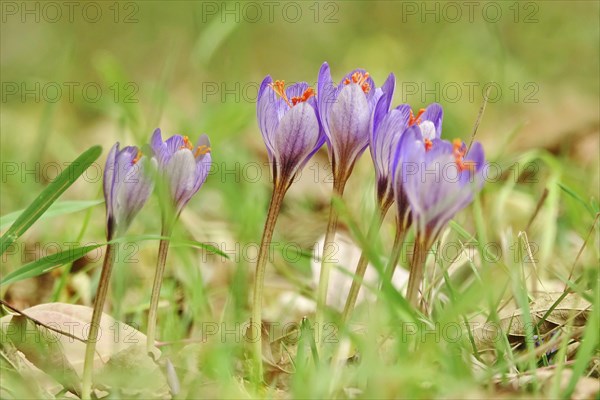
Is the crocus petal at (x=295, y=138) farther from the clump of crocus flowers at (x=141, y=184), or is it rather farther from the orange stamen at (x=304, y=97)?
the clump of crocus flowers at (x=141, y=184)

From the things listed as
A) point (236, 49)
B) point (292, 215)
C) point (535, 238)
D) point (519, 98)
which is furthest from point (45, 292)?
point (519, 98)

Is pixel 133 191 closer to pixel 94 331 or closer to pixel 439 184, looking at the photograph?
pixel 94 331

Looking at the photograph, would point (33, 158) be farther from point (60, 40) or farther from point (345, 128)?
point (60, 40)

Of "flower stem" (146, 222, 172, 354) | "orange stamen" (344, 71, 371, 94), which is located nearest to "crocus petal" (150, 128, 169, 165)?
"flower stem" (146, 222, 172, 354)

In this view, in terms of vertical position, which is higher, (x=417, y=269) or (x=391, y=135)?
(x=391, y=135)

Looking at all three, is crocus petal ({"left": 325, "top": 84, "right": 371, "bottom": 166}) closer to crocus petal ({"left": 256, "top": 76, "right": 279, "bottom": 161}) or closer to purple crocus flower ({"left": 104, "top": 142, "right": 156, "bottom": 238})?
crocus petal ({"left": 256, "top": 76, "right": 279, "bottom": 161})

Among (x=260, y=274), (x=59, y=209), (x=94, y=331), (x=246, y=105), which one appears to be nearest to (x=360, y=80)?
(x=260, y=274)
